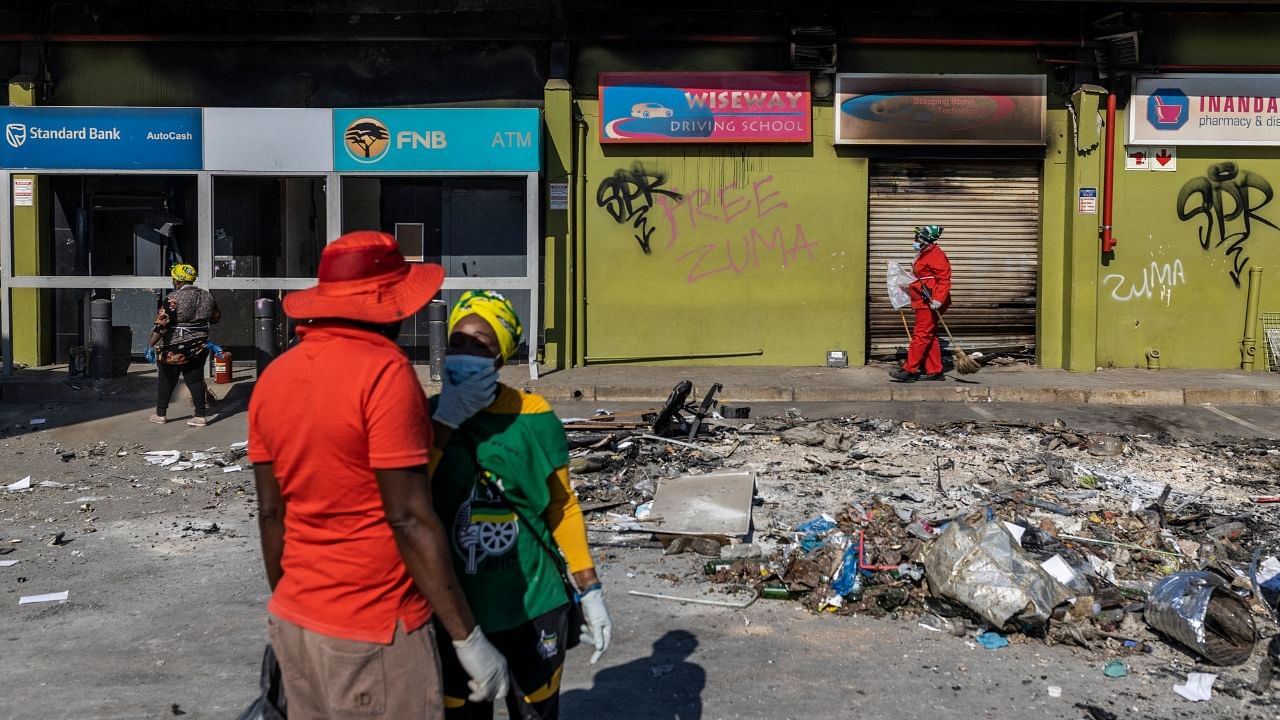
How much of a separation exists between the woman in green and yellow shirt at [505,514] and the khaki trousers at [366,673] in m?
0.21

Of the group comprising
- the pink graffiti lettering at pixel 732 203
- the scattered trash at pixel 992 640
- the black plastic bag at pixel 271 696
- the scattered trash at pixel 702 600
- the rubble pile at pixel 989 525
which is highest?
the pink graffiti lettering at pixel 732 203

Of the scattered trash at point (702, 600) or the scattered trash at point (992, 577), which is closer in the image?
the scattered trash at point (992, 577)

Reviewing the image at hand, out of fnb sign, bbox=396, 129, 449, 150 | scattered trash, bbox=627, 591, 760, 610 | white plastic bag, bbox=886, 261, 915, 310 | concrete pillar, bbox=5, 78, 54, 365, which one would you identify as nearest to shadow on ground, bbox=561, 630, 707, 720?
scattered trash, bbox=627, 591, 760, 610

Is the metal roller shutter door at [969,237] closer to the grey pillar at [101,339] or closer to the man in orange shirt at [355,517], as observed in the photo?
the grey pillar at [101,339]

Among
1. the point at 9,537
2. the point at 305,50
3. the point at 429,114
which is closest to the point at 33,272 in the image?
the point at 305,50

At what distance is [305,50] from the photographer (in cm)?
1456

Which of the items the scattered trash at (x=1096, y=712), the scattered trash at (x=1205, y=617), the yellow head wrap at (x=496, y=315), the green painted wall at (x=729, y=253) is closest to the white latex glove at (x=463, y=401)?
the yellow head wrap at (x=496, y=315)

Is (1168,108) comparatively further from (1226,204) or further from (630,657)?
(630,657)

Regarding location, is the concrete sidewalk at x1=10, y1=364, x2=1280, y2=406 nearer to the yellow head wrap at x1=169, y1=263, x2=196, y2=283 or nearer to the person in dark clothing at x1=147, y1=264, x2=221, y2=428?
the person in dark clothing at x1=147, y1=264, x2=221, y2=428

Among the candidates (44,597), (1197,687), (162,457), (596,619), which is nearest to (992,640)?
(1197,687)

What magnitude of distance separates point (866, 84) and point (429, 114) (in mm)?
5237

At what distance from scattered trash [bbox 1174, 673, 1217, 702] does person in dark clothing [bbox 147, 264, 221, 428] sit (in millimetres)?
9108

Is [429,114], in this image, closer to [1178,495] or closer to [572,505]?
[1178,495]

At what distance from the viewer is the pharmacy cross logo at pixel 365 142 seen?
13.7m
